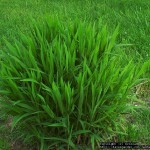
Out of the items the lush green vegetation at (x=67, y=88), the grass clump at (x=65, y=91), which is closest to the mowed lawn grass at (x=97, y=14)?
the lush green vegetation at (x=67, y=88)

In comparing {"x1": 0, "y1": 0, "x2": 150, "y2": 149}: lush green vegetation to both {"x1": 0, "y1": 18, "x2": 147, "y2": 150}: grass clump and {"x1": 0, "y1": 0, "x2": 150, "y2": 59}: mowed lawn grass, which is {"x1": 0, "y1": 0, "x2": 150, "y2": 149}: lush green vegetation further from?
{"x1": 0, "y1": 0, "x2": 150, "y2": 59}: mowed lawn grass

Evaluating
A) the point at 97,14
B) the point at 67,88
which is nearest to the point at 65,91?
the point at 67,88

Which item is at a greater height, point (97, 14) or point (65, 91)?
point (65, 91)

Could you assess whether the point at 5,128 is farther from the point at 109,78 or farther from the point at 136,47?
the point at 136,47

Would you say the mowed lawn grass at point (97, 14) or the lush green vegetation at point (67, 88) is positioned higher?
the lush green vegetation at point (67, 88)

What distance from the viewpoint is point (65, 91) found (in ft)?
7.20

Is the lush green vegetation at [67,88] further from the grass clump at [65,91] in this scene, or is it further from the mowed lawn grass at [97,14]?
the mowed lawn grass at [97,14]

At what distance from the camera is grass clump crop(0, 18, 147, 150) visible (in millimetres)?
2254

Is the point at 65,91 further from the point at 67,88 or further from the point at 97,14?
the point at 97,14

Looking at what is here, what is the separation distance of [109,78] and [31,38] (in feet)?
2.19

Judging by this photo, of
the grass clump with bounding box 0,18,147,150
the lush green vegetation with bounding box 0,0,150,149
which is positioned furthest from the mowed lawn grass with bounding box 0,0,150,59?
the grass clump with bounding box 0,18,147,150

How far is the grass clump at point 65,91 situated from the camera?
88.7 inches

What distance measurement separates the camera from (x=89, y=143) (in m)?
2.51

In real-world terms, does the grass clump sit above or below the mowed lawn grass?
above
